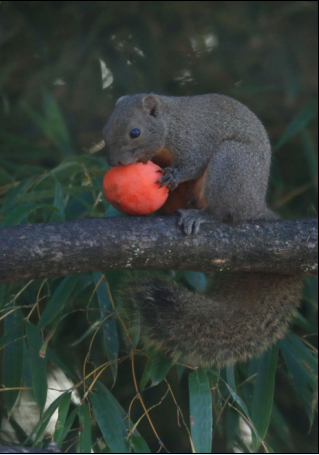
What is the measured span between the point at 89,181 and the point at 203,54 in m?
1.47

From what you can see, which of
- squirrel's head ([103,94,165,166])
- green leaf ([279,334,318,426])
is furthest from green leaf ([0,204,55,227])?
green leaf ([279,334,318,426])

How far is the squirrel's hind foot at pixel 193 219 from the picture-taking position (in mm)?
1629

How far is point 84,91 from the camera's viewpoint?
10.9ft

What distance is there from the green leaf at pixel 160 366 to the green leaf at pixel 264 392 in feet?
1.13

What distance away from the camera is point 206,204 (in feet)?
6.36

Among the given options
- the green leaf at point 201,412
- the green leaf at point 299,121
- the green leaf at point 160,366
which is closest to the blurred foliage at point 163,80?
the green leaf at point 299,121

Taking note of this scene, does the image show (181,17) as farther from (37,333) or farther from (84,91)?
(37,333)

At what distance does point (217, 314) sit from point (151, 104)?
827 millimetres

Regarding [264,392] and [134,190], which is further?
[264,392]

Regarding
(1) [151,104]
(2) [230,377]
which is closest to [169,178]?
(1) [151,104]

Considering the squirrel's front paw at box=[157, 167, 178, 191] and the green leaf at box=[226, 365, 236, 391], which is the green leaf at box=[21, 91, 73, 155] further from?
the green leaf at box=[226, 365, 236, 391]

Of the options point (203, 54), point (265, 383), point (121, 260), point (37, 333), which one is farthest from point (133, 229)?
point (203, 54)

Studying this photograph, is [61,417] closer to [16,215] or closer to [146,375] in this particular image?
[146,375]

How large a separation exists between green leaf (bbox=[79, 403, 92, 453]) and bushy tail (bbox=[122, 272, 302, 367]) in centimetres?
32
